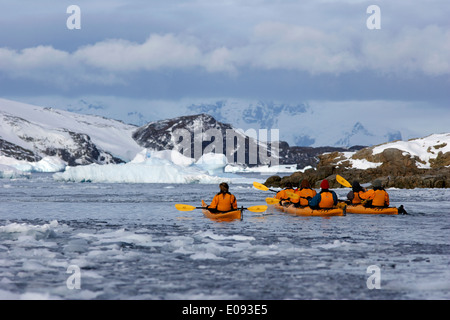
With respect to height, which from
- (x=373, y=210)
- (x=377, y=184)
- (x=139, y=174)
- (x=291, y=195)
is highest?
(x=139, y=174)

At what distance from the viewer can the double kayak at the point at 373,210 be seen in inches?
968

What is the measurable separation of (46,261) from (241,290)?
4.56 m

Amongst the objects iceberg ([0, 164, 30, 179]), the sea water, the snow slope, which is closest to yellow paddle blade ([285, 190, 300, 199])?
the sea water

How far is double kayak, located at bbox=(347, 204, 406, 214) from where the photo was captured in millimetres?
24578

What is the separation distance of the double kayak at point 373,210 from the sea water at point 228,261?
11.2 ft

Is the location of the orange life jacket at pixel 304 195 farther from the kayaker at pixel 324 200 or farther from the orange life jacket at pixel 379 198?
the orange life jacket at pixel 379 198

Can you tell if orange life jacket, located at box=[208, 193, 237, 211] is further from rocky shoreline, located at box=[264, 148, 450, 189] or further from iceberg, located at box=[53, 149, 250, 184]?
iceberg, located at box=[53, 149, 250, 184]

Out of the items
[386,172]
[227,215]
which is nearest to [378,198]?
[227,215]

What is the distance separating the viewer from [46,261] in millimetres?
12023

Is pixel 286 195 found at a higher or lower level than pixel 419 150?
lower

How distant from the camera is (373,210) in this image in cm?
2477

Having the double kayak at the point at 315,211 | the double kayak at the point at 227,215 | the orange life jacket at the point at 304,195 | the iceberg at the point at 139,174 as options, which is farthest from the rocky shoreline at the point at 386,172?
the double kayak at the point at 227,215

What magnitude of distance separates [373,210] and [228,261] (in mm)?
13898

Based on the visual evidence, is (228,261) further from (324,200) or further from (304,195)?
(304,195)
